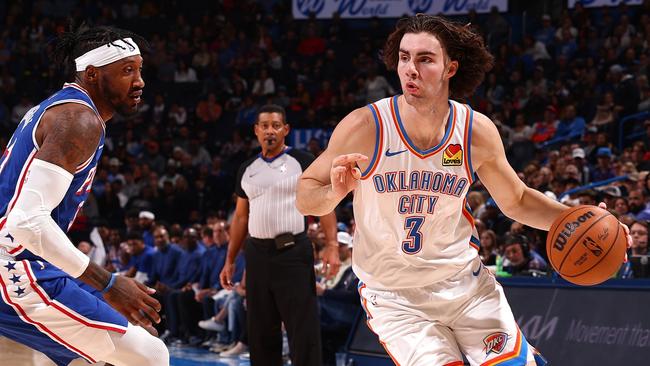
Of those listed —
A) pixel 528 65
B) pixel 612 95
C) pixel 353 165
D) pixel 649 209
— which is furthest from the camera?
pixel 528 65

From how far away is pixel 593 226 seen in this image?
3.93 meters

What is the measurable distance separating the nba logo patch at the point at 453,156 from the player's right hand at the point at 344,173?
0.49m

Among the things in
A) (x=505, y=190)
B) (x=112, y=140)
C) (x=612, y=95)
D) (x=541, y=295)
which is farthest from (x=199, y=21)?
(x=505, y=190)

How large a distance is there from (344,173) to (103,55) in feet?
3.91

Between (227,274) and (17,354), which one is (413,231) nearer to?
(17,354)

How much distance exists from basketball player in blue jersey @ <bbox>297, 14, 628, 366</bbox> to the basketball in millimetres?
139

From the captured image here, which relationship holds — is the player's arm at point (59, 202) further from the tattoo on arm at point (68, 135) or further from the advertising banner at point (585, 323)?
the advertising banner at point (585, 323)

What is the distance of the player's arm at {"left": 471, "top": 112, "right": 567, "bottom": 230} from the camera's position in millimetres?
4023

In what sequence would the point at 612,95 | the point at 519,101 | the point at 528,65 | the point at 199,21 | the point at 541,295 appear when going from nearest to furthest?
the point at 541,295 → the point at 612,95 → the point at 519,101 → the point at 528,65 → the point at 199,21

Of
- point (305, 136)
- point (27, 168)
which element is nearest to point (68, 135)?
point (27, 168)

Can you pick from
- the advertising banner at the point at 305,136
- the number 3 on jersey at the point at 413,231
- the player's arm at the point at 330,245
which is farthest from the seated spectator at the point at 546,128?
the number 3 on jersey at the point at 413,231

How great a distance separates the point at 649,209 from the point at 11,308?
7346mm

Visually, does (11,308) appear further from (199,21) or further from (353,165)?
(199,21)

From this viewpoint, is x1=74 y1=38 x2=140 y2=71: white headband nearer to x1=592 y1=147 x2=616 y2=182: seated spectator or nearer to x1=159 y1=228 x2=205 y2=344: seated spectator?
x1=159 y1=228 x2=205 y2=344: seated spectator
